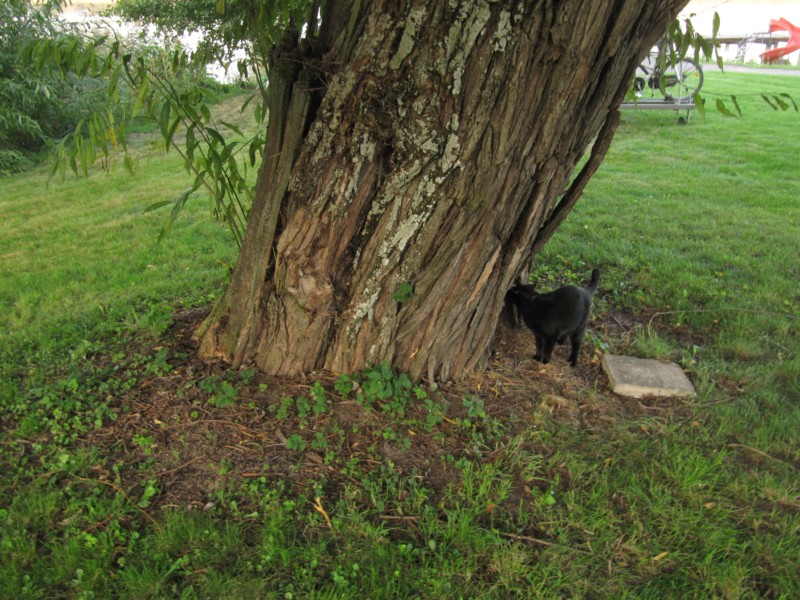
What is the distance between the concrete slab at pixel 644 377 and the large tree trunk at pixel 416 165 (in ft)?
2.55

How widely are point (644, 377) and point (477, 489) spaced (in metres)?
1.26

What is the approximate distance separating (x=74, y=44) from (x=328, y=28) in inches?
38.3

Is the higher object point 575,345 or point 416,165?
point 416,165

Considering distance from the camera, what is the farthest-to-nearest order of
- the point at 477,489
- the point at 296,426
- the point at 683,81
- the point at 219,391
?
the point at 683,81 < the point at 219,391 < the point at 296,426 < the point at 477,489

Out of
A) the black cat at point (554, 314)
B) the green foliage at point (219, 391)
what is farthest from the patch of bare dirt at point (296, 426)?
the black cat at point (554, 314)

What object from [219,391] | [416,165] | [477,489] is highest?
[416,165]

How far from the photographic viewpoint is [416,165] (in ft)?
6.62

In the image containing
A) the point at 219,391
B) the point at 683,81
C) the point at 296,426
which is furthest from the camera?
the point at 683,81

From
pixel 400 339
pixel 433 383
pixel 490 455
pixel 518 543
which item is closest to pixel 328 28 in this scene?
pixel 400 339

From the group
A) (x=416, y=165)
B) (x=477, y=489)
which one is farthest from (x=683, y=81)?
(x=477, y=489)

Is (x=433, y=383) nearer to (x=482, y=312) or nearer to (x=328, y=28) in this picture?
(x=482, y=312)

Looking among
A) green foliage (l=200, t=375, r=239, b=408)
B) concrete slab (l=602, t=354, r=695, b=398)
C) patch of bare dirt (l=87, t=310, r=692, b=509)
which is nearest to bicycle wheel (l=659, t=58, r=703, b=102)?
concrete slab (l=602, t=354, r=695, b=398)

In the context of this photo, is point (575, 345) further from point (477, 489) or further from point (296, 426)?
point (296, 426)

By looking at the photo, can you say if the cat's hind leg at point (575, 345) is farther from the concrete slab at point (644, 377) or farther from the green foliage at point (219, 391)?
the green foliage at point (219, 391)
